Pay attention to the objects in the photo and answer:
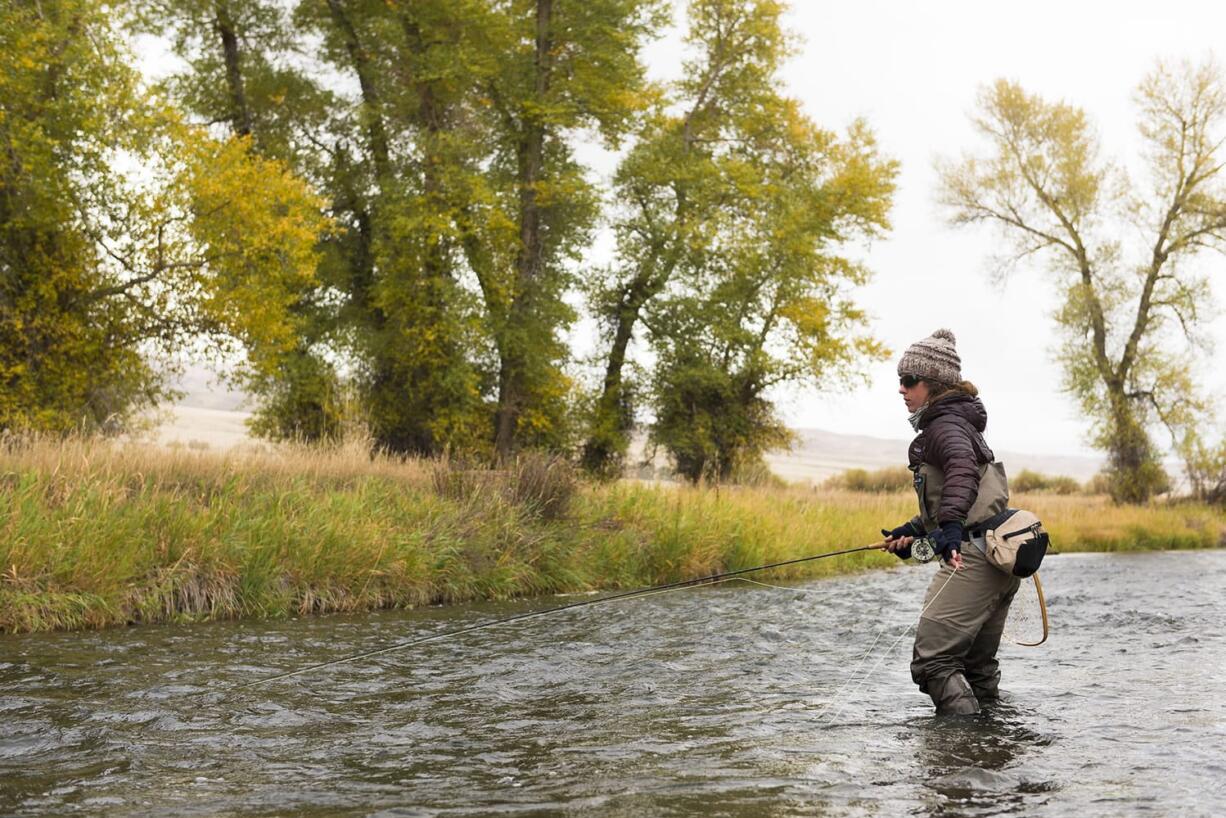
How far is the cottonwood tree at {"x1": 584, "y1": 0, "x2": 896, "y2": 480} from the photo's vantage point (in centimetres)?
3306

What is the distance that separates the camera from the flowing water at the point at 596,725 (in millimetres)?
4988

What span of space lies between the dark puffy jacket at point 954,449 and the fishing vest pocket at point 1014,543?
0.60 ft

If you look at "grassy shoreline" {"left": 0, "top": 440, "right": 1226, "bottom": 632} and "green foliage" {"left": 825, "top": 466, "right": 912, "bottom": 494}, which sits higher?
"green foliage" {"left": 825, "top": 466, "right": 912, "bottom": 494}

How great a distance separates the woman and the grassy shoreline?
676cm

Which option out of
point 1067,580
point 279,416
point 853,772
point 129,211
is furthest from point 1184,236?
point 853,772

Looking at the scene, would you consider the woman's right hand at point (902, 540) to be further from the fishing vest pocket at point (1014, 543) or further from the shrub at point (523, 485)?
the shrub at point (523, 485)

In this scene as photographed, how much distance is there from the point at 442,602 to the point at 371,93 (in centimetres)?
2038

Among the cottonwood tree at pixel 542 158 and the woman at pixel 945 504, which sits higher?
the cottonwood tree at pixel 542 158

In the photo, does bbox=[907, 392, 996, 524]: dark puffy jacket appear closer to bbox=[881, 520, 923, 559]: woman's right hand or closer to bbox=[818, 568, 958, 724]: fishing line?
bbox=[881, 520, 923, 559]: woman's right hand

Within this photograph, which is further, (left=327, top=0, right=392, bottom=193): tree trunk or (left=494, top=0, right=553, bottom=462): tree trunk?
A: (left=327, top=0, right=392, bottom=193): tree trunk

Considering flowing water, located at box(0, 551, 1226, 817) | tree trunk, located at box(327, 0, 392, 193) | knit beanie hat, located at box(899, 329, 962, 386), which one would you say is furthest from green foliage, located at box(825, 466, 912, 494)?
knit beanie hat, located at box(899, 329, 962, 386)

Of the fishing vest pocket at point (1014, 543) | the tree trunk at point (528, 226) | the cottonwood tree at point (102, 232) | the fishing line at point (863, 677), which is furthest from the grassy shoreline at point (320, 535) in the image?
the tree trunk at point (528, 226)

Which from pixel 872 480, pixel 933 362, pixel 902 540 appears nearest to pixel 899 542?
pixel 902 540

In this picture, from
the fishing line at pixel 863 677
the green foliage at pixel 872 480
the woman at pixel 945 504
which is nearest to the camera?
the woman at pixel 945 504
